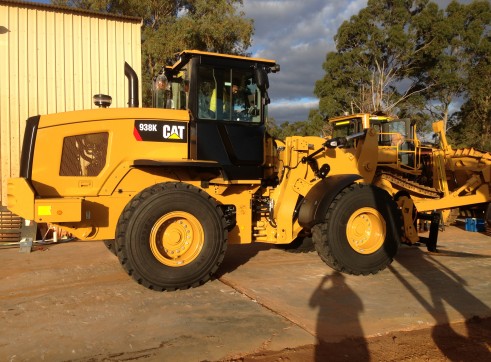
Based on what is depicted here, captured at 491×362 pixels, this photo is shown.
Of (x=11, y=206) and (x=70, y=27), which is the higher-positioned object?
(x=70, y=27)

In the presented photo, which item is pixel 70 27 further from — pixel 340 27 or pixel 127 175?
pixel 340 27

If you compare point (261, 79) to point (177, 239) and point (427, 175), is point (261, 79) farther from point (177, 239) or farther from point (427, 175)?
point (427, 175)

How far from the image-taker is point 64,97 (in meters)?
10.8

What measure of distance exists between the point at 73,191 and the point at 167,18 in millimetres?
21220

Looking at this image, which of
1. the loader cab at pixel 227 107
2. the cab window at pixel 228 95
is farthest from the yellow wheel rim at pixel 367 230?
the cab window at pixel 228 95

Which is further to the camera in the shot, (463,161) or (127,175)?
(463,161)

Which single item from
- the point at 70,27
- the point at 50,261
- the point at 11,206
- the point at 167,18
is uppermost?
the point at 167,18

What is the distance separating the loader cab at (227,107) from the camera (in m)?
5.63

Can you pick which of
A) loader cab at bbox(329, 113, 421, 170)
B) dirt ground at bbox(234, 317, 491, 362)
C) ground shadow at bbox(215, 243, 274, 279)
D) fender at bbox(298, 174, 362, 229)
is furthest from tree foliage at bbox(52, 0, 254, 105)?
dirt ground at bbox(234, 317, 491, 362)

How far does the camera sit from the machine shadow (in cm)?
377

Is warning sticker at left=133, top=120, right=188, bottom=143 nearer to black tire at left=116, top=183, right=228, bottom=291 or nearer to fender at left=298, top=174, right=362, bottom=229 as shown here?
black tire at left=116, top=183, right=228, bottom=291

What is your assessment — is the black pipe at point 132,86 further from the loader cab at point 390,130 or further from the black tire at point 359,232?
the loader cab at point 390,130

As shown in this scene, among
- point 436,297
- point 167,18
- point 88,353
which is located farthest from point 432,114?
point 88,353

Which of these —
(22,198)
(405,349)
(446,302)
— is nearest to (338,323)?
(405,349)
